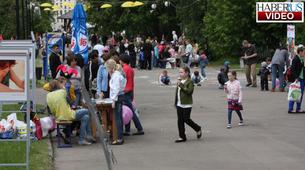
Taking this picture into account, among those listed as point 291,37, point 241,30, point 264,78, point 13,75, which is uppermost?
point 241,30

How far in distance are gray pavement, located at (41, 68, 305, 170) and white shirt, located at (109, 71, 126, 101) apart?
40.2 inches

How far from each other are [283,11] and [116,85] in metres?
13.8

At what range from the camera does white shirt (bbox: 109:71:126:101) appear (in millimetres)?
13852

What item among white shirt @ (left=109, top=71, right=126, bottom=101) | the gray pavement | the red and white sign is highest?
the red and white sign

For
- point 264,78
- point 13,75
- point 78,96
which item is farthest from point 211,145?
point 264,78

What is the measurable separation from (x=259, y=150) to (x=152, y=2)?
54.6m

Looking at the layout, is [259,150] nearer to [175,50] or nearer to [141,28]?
[175,50]

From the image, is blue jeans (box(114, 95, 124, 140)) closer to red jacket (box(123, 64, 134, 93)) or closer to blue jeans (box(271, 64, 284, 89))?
red jacket (box(123, 64, 134, 93))

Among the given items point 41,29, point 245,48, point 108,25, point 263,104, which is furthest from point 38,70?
point 41,29

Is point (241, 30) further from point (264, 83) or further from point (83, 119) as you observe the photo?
point (83, 119)

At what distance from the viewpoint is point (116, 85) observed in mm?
13945

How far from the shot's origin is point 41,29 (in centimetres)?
9569

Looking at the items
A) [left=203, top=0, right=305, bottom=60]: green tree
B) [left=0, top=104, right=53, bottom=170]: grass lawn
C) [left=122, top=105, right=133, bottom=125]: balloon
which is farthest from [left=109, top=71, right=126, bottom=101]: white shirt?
[left=203, top=0, right=305, bottom=60]: green tree

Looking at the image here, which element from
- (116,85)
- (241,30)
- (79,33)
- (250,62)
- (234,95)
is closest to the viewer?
(116,85)
